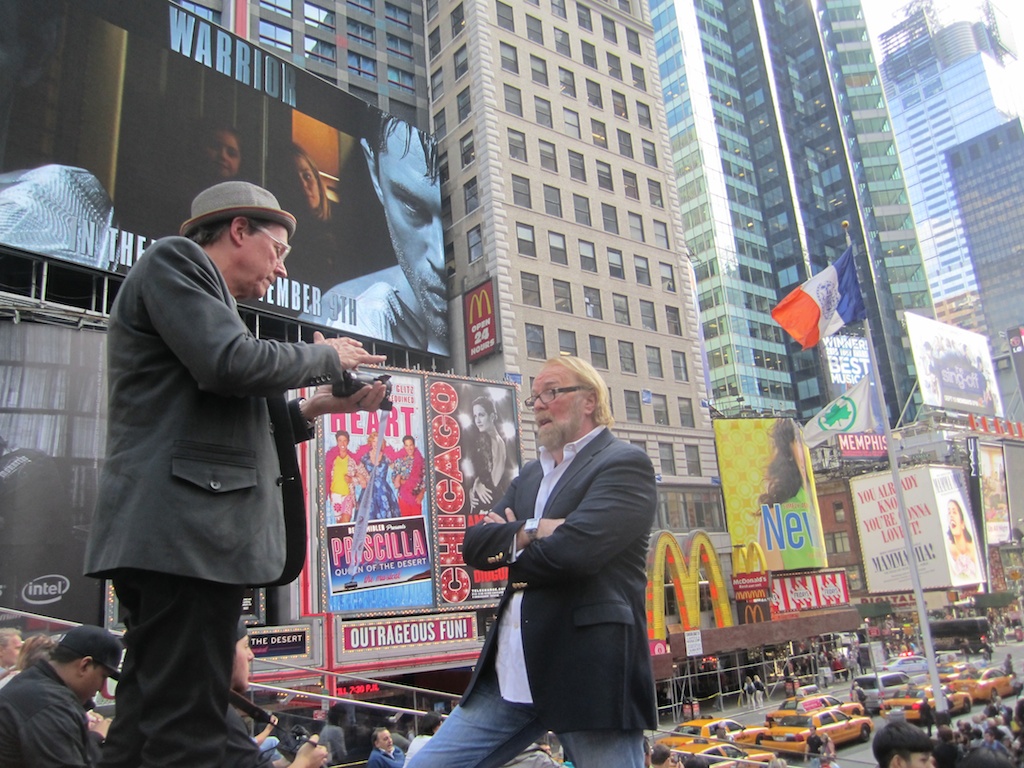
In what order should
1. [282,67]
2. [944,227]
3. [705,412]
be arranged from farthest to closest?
[944,227] → [705,412] → [282,67]

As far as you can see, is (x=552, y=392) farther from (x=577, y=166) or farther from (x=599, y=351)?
(x=577, y=166)

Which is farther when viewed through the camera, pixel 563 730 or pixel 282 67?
pixel 282 67

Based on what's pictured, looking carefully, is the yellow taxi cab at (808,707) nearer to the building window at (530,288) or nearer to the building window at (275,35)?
the building window at (530,288)

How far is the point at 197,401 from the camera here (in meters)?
2.52

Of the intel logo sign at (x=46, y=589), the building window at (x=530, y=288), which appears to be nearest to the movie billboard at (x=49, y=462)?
the intel logo sign at (x=46, y=589)

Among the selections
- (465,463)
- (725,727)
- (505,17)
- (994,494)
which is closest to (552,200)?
(505,17)

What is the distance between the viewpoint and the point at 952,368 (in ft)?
213

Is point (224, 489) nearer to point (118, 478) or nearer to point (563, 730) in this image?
point (118, 478)

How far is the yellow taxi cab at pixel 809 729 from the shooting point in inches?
890

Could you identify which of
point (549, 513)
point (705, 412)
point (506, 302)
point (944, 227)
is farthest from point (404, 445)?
point (944, 227)

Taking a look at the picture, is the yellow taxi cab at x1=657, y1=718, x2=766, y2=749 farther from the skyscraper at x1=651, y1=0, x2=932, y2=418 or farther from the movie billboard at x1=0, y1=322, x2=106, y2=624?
the skyscraper at x1=651, y1=0, x2=932, y2=418

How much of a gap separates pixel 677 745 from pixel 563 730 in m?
17.7

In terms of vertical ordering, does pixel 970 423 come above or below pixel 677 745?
above

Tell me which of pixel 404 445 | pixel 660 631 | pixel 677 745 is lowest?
pixel 677 745
